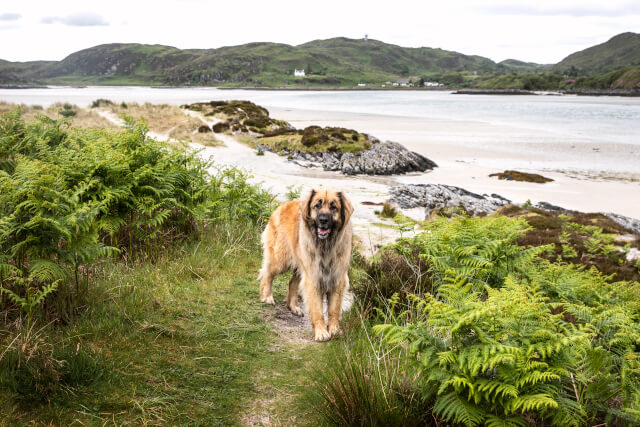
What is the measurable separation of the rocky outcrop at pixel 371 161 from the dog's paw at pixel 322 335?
24.3 metres

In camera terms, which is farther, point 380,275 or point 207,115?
point 207,115

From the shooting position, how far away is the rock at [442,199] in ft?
66.6

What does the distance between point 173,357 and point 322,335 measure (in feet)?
6.18

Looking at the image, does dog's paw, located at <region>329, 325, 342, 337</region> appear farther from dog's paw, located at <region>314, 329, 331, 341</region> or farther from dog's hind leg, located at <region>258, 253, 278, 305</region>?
dog's hind leg, located at <region>258, 253, 278, 305</region>

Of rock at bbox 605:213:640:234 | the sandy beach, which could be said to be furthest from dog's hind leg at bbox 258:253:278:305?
rock at bbox 605:213:640:234

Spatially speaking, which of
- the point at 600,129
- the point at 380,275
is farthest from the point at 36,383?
the point at 600,129

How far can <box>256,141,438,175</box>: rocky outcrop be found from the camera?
30.4 metres

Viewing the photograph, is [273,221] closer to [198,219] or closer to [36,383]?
[198,219]

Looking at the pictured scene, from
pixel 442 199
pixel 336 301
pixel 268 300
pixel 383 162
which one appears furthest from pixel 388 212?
pixel 383 162

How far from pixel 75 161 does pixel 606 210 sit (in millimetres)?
22983

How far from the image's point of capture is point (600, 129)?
172ft

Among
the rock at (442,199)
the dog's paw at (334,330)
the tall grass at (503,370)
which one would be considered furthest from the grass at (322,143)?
the tall grass at (503,370)

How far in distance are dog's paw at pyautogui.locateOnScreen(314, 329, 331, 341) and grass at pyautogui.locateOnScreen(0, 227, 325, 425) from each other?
271mm

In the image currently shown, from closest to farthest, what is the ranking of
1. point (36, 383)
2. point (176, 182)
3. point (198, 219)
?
1. point (36, 383)
2. point (176, 182)
3. point (198, 219)
